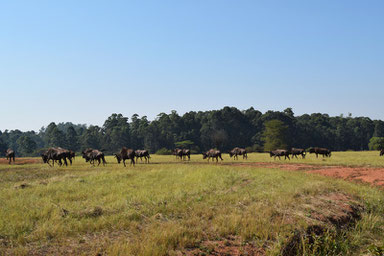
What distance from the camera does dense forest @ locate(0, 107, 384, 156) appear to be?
100 meters

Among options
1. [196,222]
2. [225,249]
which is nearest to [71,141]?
[196,222]

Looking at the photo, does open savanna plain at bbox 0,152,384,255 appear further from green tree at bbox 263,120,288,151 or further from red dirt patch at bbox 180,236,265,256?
green tree at bbox 263,120,288,151

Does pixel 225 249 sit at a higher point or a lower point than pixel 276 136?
lower

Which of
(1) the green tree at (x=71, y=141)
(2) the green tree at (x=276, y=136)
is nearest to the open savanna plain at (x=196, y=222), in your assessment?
(2) the green tree at (x=276, y=136)

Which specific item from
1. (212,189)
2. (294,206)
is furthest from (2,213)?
(294,206)

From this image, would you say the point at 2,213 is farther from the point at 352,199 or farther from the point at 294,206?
the point at 352,199

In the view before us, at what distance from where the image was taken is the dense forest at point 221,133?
328ft

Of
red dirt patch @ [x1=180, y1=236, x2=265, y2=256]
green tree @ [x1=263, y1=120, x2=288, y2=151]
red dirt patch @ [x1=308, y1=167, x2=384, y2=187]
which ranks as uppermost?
green tree @ [x1=263, y1=120, x2=288, y2=151]

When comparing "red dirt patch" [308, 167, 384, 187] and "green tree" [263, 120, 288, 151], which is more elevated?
"green tree" [263, 120, 288, 151]

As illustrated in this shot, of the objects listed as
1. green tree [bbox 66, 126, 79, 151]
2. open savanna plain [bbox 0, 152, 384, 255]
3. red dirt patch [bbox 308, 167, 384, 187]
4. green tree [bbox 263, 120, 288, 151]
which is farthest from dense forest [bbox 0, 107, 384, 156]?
open savanna plain [bbox 0, 152, 384, 255]

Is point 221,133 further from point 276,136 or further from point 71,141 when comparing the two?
point 71,141

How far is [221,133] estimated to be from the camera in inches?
3930

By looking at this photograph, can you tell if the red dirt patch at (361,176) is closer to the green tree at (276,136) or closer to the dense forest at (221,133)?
the green tree at (276,136)

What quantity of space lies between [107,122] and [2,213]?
11966 cm
